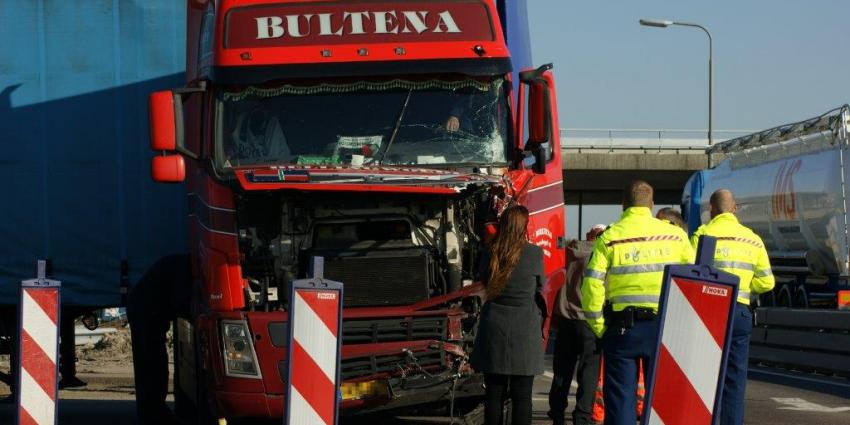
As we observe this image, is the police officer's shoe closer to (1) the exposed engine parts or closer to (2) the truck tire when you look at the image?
(1) the exposed engine parts

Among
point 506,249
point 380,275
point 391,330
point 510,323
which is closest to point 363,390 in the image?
point 391,330

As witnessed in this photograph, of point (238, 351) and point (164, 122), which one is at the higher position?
point (164, 122)

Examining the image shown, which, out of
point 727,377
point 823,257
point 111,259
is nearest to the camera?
point 727,377

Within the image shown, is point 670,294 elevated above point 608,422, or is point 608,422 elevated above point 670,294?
point 670,294

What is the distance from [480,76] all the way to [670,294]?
13.1 ft

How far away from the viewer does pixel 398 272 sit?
1053 cm

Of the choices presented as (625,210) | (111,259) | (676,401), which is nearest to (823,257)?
(111,259)

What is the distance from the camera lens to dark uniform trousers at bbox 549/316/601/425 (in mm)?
11804

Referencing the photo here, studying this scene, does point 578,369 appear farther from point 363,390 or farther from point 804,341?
point 804,341

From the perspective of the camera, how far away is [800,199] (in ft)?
85.5

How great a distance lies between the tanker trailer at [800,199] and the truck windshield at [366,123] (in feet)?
46.8

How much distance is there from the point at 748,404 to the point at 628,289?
631cm

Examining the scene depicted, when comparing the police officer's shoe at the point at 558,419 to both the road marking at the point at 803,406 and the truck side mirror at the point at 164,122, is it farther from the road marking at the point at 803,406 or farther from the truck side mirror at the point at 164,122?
the truck side mirror at the point at 164,122

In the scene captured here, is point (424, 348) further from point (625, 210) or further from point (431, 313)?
point (625, 210)
